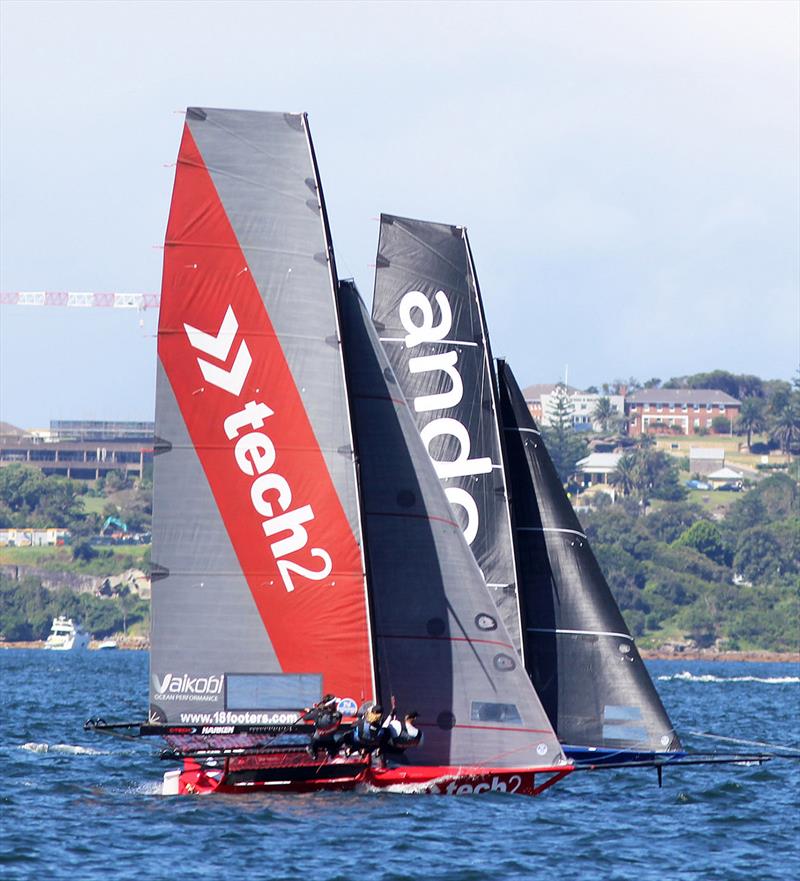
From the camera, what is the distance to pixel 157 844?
2378cm

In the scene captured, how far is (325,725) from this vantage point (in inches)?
1016

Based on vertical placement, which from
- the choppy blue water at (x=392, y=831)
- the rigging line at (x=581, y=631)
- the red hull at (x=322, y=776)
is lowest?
the choppy blue water at (x=392, y=831)

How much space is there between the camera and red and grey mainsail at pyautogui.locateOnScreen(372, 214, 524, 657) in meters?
31.8

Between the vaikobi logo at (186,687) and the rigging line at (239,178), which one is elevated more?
the rigging line at (239,178)

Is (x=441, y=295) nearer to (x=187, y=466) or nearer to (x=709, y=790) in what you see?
(x=187, y=466)

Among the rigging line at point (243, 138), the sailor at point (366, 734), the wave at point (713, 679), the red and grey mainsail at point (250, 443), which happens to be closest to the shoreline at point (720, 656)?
the wave at point (713, 679)

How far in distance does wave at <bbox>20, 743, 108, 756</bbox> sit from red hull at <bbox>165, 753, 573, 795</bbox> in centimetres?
1165

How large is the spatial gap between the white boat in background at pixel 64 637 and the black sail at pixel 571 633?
530 feet

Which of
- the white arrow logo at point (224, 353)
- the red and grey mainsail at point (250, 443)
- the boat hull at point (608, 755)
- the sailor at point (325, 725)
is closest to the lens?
the sailor at point (325, 725)

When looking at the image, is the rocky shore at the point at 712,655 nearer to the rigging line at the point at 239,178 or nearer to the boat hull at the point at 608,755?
the boat hull at the point at 608,755

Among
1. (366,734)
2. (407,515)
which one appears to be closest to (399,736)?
(366,734)

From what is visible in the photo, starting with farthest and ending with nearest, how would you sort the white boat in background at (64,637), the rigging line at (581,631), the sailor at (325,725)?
the white boat in background at (64,637) < the rigging line at (581,631) < the sailor at (325,725)

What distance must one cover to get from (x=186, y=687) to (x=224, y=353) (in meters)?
4.44

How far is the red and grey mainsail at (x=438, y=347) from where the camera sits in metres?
31.8
